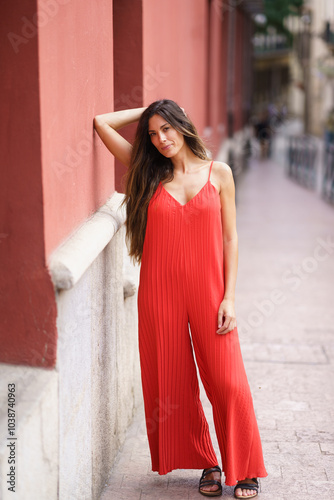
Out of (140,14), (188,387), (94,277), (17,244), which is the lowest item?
(188,387)

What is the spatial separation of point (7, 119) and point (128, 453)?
2.35 metres

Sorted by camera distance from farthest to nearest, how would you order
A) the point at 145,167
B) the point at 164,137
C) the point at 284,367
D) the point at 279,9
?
1. the point at 279,9
2. the point at 284,367
3. the point at 145,167
4. the point at 164,137

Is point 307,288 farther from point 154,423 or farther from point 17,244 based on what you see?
point 17,244

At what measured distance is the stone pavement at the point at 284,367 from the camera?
12.8ft

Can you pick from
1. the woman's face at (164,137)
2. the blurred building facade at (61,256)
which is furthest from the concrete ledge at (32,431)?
the woman's face at (164,137)

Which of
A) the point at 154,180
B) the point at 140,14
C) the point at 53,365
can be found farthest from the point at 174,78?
the point at 53,365

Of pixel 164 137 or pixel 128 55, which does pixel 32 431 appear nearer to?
pixel 164 137

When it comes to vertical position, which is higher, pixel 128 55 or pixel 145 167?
pixel 128 55

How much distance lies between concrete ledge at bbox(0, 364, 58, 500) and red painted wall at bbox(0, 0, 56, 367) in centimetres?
7

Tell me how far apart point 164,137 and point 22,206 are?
98cm

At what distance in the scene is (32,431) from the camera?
2.64 meters

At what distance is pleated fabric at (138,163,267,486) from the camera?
11.3 feet

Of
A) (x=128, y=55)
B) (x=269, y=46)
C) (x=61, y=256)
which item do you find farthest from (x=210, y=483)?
(x=269, y=46)

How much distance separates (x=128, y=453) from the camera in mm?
Result: 4273
